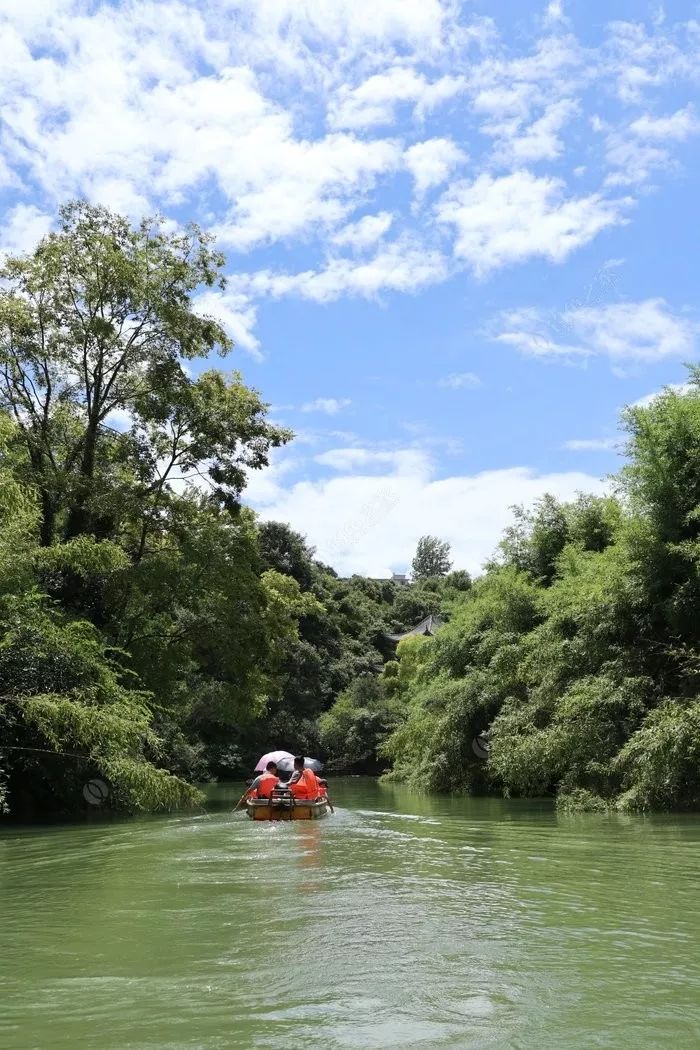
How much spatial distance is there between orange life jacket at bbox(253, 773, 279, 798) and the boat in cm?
27

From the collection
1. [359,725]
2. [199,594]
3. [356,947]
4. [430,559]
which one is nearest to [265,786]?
[199,594]

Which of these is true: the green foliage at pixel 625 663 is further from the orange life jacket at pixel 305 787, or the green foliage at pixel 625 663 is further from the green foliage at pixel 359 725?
the green foliage at pixel 359 725

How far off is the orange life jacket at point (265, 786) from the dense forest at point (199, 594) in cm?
187

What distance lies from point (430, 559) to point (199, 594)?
114623 mm

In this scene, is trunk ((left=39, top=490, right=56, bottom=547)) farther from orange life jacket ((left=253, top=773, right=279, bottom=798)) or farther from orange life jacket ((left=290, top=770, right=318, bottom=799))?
orange life jacket ((left=290, top=770, right=318, bottom=799))

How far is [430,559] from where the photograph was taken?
5472 inches

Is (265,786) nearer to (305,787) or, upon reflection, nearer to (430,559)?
(305,787)

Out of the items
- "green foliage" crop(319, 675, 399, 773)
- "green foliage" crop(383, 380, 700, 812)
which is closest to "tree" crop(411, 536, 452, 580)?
"green foliage" crop(319, 675, 399, 773)

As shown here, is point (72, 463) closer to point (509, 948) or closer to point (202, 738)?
point (509, 948)

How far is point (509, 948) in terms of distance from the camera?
683cm

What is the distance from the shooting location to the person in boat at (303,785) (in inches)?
719

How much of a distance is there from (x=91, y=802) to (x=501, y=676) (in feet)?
40.5

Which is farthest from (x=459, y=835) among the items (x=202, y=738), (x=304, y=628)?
(x=304, y=628)

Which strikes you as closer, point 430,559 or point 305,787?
point 305,787
